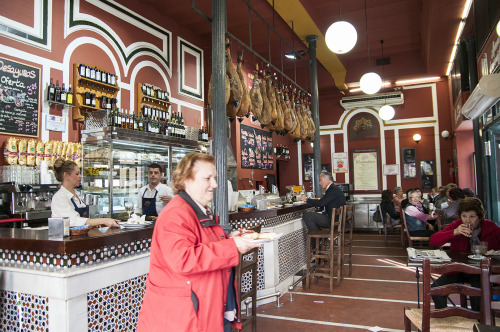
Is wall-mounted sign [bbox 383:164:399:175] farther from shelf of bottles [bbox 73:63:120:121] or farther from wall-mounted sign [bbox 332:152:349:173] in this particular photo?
shelf of bottles [bbox 73:63:120:121]

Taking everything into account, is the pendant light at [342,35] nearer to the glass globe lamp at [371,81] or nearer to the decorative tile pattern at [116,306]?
the glass globe lamp at [371,81]

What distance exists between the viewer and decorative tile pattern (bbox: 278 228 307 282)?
4.83 metres

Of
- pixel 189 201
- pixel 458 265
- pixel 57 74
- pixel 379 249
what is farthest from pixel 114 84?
pixel 379 249

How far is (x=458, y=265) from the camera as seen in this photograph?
6.64ft

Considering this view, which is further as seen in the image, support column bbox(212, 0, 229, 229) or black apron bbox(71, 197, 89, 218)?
support column bbox(212, 0, 229, 229)

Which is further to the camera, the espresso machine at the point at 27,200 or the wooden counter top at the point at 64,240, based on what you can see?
the espresso machine at the point at 27,200

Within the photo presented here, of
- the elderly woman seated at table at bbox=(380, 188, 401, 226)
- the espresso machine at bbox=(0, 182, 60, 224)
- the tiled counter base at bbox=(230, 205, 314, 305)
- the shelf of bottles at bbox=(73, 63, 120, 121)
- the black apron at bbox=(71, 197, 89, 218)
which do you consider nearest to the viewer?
the black apron at bbox=(71, 197, 89, 218)

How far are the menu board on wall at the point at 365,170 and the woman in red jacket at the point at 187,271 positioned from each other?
10.7 meters

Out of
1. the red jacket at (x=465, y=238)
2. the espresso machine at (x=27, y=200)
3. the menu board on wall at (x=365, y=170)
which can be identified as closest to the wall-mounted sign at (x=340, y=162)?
the menu board on wall at (x=365, y=170)

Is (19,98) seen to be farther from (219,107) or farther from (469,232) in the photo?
(469,232)

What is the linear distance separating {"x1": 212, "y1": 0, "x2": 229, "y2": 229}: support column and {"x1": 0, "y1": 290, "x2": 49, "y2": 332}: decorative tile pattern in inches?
63.5

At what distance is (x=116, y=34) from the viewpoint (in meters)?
6.00

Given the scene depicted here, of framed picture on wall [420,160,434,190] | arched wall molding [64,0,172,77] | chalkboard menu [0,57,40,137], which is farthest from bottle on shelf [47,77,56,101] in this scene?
framed picture on wall [420,160,434,190]

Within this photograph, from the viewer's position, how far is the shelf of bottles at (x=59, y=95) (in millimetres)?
4797
